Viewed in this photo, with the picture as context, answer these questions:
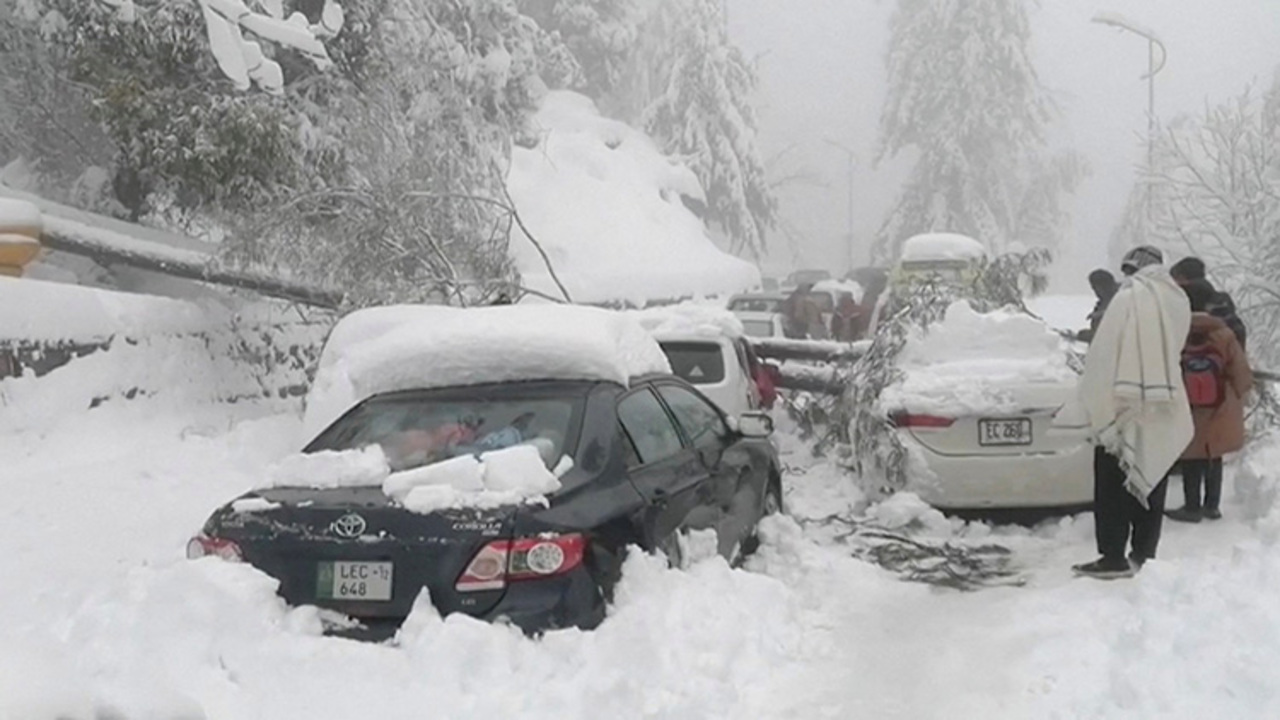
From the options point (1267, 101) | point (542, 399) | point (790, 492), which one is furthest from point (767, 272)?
point (542, 399)

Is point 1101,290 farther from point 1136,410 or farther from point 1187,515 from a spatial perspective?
point 1136,410

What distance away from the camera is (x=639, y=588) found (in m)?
4.82

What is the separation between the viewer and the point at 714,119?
42.1m

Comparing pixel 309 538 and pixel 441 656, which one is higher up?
pixel 309 538

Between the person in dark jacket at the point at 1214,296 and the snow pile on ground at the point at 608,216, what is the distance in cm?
1367

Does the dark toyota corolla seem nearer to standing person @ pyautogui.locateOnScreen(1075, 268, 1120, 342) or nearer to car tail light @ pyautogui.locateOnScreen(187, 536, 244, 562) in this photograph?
car tail light @ pyautogui.locateOnScreen(187, 536, 244, 562)

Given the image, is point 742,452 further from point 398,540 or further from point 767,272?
point 767,272

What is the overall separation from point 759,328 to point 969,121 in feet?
101

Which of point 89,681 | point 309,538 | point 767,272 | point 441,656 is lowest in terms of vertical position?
point 767,272

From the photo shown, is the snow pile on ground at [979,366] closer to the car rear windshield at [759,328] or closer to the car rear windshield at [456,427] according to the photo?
the car rear windshield at [456,427]

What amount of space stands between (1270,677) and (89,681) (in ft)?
12.8

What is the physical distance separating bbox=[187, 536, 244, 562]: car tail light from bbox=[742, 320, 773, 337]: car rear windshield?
11.2 metres

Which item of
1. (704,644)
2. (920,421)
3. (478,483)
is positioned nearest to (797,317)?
(920,421)

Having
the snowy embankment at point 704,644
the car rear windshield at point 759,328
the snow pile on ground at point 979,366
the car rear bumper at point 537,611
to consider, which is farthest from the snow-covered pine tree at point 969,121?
the car rear bumper at point 537,611
